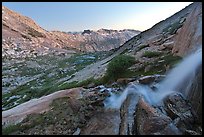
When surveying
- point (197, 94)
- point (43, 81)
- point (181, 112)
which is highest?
point (197, 94)

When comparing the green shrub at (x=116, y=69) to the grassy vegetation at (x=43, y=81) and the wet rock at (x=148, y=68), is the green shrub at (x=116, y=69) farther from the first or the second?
the wet rock at (x=148, y=68)

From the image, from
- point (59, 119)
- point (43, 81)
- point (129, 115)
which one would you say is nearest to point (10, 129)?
point (59, 119)

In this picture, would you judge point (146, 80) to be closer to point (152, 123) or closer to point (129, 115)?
point (129, 115)

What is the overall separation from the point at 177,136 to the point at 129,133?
1.86m

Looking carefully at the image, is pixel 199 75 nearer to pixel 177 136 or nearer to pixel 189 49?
pixel 177 136

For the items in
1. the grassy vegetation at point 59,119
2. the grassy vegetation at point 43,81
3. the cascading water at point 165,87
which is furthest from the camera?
the grassy vegetation at point 43,81

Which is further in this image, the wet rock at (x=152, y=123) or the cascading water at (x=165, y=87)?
the cascading water at (x=165, y=87)

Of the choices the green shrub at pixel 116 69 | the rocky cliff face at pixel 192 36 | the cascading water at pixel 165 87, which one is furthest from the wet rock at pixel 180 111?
the green shrub at pixel 116 69

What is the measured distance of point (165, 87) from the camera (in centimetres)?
1443

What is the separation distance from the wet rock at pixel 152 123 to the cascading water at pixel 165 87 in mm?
1285

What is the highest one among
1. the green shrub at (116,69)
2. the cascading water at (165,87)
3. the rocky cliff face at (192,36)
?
the rocky cliff face at (192,36)

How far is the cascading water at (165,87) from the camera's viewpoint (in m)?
13.4

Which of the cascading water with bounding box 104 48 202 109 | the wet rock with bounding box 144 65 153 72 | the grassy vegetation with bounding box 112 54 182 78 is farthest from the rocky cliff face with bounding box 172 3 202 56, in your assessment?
the wet rock with bounding box 144 65 153 72

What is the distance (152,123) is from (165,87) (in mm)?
3561
